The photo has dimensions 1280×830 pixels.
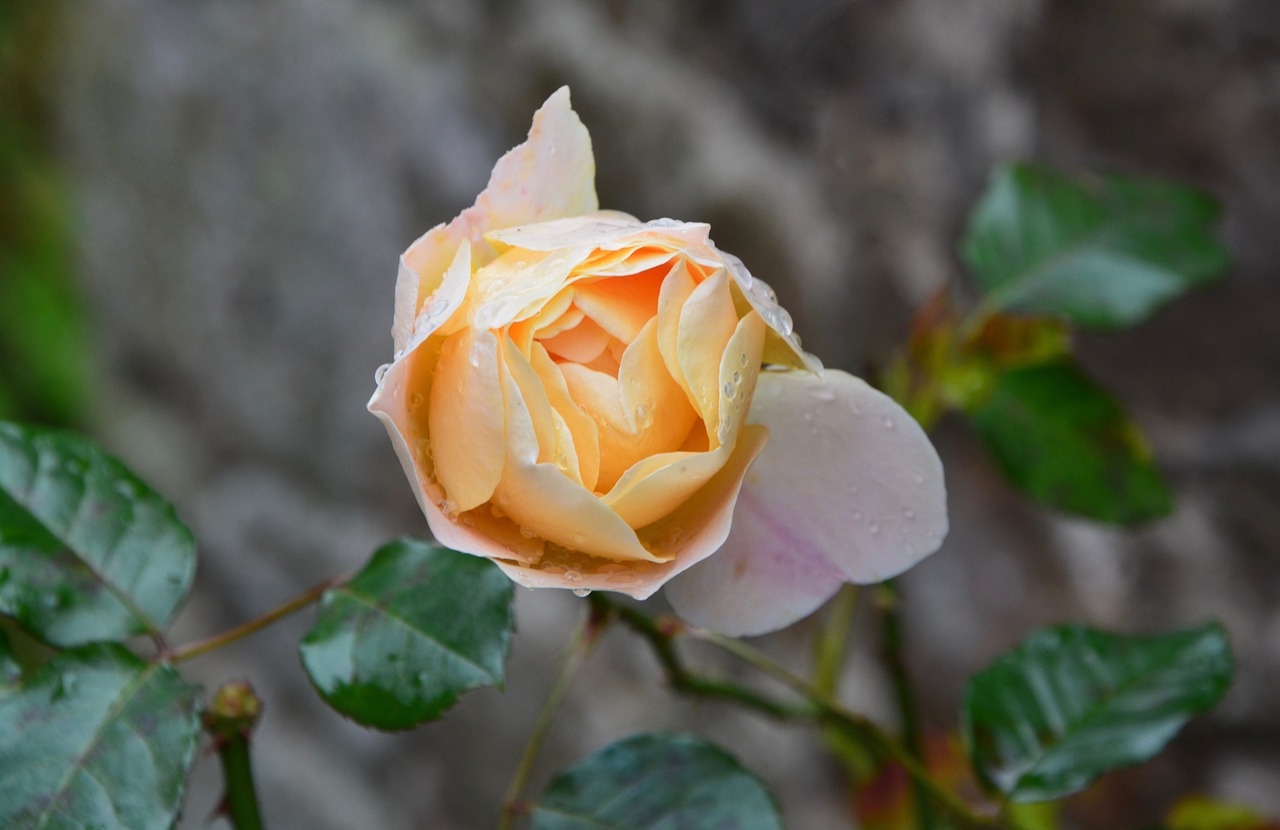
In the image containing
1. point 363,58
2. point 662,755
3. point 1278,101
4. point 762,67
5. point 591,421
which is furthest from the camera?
point 363,58

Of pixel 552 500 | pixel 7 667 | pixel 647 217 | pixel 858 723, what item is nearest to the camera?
pixel 552 500

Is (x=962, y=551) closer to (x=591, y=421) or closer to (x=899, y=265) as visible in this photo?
(x=899, y=265)

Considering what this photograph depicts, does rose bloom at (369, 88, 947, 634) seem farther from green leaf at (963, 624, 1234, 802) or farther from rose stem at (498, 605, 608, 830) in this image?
green leaf at (963, 624, 1234, 802)

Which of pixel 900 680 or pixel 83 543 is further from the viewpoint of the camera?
pixel 900 680

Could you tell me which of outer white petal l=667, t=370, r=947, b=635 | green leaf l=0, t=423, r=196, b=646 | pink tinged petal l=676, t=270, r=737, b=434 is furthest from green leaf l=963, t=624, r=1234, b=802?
green leaf l=0, t=423, r=196, b=646

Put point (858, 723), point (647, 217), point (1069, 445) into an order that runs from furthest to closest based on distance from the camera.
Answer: point (647, 217)
point (1069, 445)
point (858, 723)

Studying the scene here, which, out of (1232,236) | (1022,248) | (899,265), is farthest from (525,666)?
(1232,236)

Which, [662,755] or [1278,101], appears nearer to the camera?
[662,755]

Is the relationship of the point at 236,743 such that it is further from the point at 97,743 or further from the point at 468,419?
the point at 468,419

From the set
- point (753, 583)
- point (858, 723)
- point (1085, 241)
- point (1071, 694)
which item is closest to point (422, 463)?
point (753, 583)
